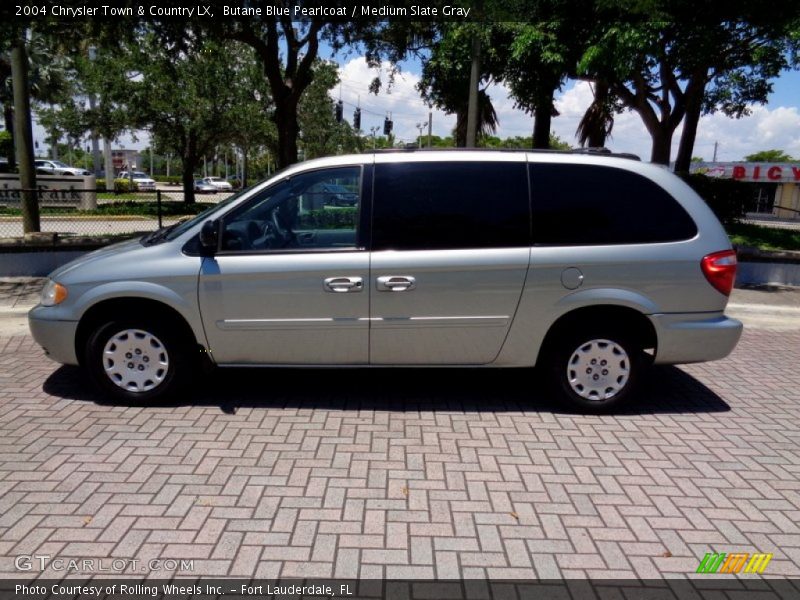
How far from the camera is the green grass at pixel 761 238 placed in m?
12.2

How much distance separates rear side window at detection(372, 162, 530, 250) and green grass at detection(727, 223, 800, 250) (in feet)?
28.9

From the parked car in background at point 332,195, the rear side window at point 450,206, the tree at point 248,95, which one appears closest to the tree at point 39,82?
the tree at point 248,95

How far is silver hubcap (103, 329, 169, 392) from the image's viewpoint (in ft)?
15.2

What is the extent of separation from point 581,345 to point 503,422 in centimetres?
82

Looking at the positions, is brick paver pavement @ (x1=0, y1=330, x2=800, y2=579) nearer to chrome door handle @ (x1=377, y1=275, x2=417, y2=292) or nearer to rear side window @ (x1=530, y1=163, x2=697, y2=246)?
chrome door handle @ (x1=377, y1=275, x2=417, y2=292)

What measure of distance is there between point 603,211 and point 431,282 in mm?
1392

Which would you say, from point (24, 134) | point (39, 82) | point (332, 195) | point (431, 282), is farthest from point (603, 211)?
point (39, 82)

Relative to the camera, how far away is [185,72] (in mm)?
23000

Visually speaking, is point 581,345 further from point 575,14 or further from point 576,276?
point 575,14

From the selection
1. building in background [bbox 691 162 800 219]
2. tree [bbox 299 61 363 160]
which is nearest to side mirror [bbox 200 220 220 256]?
tree [bbox 299 61 363 160]

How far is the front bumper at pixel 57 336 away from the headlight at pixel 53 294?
0.11 meters

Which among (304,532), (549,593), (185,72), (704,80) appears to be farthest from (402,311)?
(185,72)

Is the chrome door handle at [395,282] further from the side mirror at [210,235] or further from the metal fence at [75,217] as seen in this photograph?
the metal fence at [75,217]

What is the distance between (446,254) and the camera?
14.8ft
